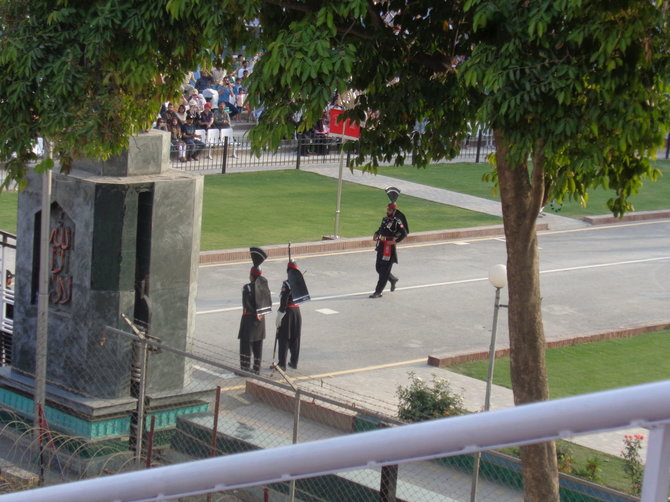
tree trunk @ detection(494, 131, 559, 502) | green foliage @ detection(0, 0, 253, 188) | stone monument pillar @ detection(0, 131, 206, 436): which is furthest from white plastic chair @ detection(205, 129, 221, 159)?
tree trunk @ detection(494, 131, 559, 502)

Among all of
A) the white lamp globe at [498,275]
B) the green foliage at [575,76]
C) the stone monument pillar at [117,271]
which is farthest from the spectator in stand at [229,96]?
the green foliage at [575,76]

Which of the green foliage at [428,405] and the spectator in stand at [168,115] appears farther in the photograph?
the spectator in stand at [168,115]

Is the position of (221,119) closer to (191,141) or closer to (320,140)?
(191,141)

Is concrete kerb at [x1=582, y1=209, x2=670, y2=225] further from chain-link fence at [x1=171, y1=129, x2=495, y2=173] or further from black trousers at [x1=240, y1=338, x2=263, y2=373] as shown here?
black trousers at [x1=240, y1=338, x2=263, y2=373]

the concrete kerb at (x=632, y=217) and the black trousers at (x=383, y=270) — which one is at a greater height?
the concrete kerb at (x=632, y=217)

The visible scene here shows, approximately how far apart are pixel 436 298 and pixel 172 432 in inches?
338

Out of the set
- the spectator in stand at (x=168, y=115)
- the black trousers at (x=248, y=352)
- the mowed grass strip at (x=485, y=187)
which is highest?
the spectator in stand at (x=168, y=115)

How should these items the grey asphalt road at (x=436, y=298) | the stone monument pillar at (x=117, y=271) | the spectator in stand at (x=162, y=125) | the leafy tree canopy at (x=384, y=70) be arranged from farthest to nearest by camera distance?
the spectator in stand at (x=162, y=125) → the grey asphalt road at (x=436, y=298) → the stone monument pillar at (x=117, y=271) → the leafy tree canopy at (x=384, y=70)

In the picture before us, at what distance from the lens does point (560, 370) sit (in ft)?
46.9

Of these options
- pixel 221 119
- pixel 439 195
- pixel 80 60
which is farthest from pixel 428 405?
pixel 221 119

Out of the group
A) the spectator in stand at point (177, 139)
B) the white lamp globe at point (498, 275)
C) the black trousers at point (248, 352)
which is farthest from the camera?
the spectator in stand at point (177, 139)

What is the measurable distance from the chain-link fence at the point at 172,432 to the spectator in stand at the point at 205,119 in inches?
768

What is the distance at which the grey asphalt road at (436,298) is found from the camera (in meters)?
15.4

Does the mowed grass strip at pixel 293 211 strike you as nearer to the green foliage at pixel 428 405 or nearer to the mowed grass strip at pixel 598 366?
the mowed grass strip at pixel 598 366
